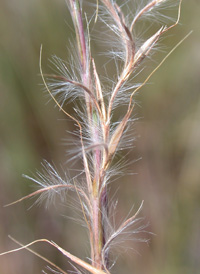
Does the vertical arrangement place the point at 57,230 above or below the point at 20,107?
below

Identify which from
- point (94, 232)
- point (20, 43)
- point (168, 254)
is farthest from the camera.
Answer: point (20, 43)

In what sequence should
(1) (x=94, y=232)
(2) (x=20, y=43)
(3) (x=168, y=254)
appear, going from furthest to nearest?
(2) (x=20, y=43), (3) (x=168, y=254), (1) (x=94, y=232)

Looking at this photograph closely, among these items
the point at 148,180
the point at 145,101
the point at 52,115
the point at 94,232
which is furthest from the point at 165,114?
the point at 94,232

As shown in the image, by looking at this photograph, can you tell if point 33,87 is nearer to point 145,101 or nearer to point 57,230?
point 145,101

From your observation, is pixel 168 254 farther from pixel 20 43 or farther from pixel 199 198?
pixel 20 43

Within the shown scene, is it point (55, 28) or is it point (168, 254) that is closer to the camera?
point (168, 254)

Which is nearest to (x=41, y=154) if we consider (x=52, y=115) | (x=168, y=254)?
(x=52, y=115)

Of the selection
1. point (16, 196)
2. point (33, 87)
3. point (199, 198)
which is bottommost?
point (199, 198)
